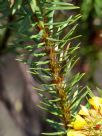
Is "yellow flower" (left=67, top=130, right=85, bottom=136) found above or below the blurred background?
above

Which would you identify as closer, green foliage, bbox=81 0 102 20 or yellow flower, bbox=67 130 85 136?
yellow flower, bbox=67 130 85 136

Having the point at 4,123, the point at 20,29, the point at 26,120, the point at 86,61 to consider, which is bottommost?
the point at 4,123

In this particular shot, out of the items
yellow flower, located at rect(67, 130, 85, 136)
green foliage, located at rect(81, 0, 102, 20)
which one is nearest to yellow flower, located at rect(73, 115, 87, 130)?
yellow flower, located at rect(67, 130, 85, 136)

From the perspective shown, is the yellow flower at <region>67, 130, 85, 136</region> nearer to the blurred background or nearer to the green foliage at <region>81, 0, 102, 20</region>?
the blurred background

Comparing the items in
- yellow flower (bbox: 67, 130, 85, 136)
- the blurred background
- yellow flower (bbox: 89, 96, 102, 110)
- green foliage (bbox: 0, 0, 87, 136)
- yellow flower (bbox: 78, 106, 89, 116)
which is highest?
green foliage (bbox: 0, 0, 87, 136)

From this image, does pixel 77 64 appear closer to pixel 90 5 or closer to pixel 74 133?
pixel 90 5

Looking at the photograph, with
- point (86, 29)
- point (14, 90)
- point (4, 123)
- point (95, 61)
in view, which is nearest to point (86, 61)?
point (95, 61)

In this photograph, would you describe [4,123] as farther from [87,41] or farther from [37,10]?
[37,10]

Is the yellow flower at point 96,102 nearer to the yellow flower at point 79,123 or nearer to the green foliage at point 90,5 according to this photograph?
the yellow flower at point 79,123

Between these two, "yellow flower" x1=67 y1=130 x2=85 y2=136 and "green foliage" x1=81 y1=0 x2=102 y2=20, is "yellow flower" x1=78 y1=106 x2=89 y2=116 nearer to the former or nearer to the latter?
"yellow flower" x1=67 y1=130 x2=85 y2=136

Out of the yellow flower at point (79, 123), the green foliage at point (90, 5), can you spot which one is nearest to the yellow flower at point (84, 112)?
the yellow flower at point (79, 123)

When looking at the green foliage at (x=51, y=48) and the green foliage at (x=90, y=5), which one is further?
the green foliage at (x=90, y=5)
